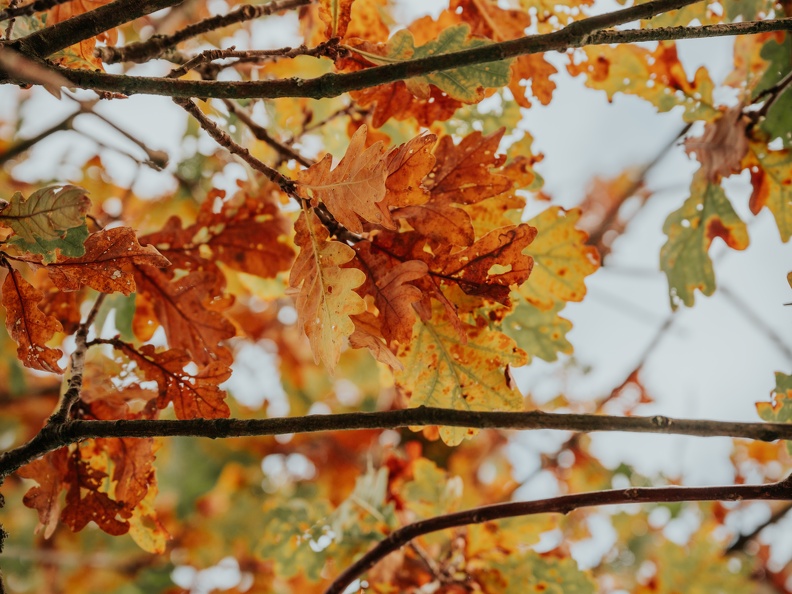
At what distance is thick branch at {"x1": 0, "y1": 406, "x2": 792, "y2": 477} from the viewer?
528 mm

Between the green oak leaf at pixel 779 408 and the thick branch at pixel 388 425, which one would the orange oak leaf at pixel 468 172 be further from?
the green oak leaf at pixel 779 408

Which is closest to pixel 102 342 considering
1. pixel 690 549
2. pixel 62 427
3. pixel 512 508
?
pixel 62 427

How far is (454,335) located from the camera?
761 millimetres

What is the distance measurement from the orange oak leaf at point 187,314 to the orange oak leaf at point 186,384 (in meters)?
0.07

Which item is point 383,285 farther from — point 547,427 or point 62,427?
point 62,427

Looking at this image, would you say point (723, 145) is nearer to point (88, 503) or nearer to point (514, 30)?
point (514, 30)

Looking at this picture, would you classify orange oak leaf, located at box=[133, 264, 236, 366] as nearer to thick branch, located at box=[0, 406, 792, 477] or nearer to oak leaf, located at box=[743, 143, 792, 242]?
thick branch, located at box=[0, 406, 792, 477]

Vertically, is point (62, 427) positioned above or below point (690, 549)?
below

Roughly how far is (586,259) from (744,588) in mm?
1683

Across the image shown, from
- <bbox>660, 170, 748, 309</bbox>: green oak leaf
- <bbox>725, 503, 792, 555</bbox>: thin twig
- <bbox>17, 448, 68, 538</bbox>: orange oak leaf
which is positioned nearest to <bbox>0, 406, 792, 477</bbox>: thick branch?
<bbox>17, 448, 68, 538</bbox>: orange oak leaf

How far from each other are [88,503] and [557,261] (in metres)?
0.70

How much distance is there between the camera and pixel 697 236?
1001 millimetres

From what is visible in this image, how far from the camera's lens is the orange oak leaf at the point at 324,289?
0.64 metres

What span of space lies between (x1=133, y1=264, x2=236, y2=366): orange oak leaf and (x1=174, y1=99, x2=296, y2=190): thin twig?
0.29m
